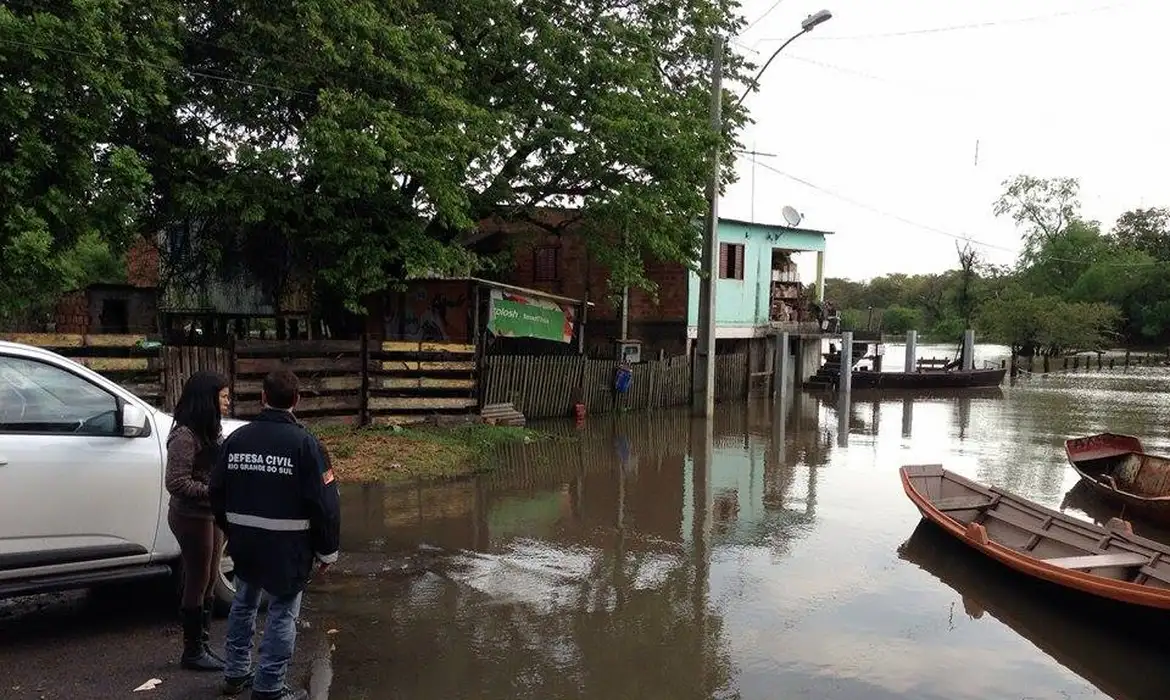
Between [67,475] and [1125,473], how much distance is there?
48.7 ft

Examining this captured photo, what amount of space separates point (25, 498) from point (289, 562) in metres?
1.93

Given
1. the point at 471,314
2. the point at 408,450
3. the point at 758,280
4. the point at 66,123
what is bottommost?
the point at 408,450

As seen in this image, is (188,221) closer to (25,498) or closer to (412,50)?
(412,50)

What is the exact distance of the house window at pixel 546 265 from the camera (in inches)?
1025

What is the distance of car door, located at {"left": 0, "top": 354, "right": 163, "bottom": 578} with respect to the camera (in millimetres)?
4574

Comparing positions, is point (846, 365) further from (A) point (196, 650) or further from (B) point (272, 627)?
(B) point (272, 627)

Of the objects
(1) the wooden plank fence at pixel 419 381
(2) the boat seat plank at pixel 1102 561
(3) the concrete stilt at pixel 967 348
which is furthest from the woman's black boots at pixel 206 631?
(3) the concrete stilt at pixel 967 348

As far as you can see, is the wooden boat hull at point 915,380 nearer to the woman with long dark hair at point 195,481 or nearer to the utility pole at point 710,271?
the utility pole at point 710,271

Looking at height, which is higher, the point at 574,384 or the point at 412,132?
the point at 412,132

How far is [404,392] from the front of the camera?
14.5m

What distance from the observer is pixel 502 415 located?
16062mm

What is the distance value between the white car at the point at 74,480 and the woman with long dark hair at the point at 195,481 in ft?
2.22

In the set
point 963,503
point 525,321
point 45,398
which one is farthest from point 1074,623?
point 525,321

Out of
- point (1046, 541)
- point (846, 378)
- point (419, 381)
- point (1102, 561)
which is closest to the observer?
point (1102, 561)
